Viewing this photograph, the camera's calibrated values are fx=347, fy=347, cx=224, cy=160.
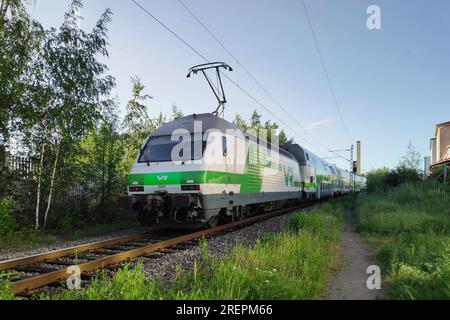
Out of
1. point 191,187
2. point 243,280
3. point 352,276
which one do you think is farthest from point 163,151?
point 243,280

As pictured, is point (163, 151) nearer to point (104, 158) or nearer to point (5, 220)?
point (104, 158)

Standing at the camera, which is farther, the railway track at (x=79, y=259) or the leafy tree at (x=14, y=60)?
the leafy tree at (x=14, y=60)

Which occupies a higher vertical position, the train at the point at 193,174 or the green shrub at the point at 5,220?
the train at the point at 193,174

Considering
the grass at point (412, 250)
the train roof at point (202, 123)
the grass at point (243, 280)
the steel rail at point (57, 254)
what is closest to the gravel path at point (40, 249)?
the steel rail at point (57, 254)

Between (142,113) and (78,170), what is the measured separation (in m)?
6.28

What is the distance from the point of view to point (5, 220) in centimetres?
844

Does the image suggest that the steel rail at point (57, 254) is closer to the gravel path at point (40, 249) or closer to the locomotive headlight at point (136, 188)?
the gravel path at point (40, 249)

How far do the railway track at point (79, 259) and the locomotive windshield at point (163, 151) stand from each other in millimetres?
2007

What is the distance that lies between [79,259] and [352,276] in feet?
15.9

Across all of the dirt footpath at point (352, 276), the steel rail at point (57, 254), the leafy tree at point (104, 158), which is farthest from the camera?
the leafy tree at point (104, 158)

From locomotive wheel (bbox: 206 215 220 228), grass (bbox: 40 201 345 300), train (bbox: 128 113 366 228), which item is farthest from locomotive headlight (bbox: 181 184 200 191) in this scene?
grass (bbox: 40 201 345 300)

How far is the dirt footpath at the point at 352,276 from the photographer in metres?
4.66

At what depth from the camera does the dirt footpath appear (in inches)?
183

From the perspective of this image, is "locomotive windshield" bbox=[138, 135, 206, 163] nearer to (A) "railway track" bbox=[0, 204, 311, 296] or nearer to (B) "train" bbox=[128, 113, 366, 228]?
(B) "train" bbox=[128, 113, 366, 228]
